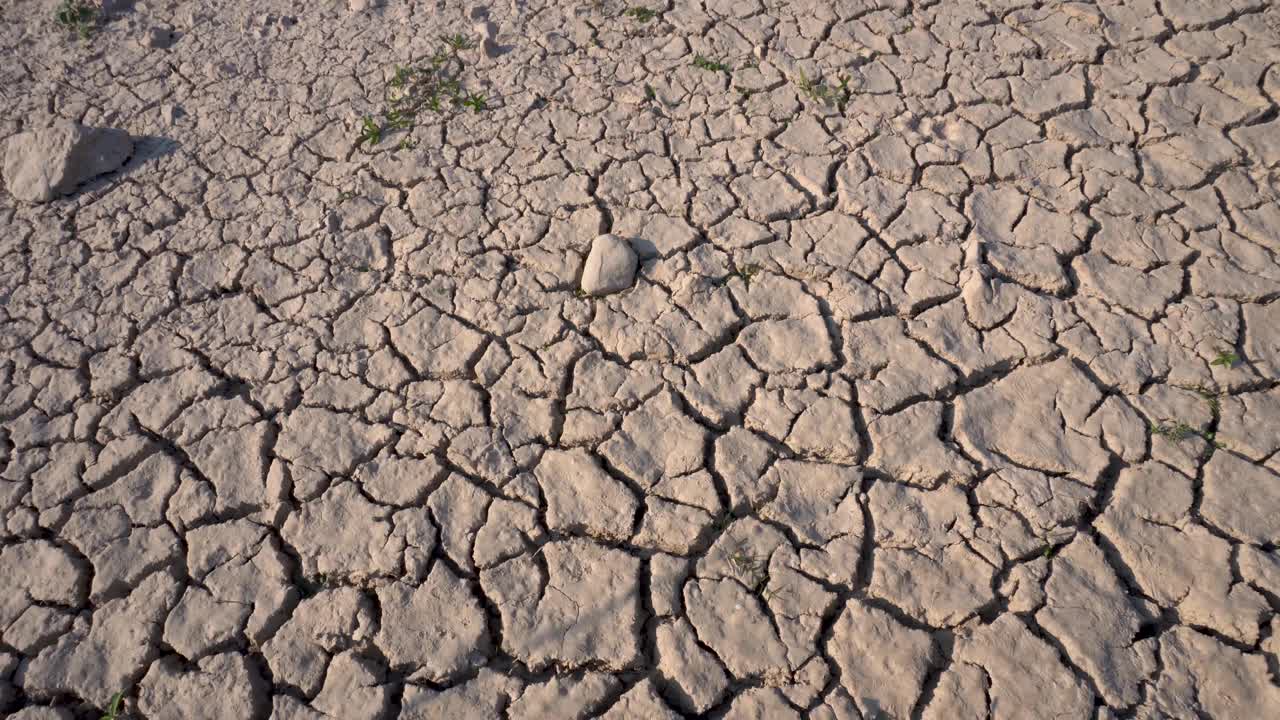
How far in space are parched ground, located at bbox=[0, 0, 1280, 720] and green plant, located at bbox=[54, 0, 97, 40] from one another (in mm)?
317

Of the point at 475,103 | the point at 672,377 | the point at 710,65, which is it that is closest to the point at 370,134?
the point at 475,103

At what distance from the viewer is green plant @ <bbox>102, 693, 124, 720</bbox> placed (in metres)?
1.76

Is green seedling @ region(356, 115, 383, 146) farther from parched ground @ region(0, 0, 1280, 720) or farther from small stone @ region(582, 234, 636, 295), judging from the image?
small stone @ region(582, 234, 636, 295)

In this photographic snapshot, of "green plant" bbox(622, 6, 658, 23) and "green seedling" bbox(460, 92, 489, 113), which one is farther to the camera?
"green plant" bbox(622, 6, 658, 23)

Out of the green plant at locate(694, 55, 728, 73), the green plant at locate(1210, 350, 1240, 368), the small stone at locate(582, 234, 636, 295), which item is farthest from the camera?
the green plant at locate(694, 55, 728, 73)

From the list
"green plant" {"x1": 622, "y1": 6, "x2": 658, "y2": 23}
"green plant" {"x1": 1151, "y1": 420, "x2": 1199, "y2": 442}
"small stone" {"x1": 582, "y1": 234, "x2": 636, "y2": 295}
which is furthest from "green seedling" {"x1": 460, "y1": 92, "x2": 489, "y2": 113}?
"green plant" {"x1": 1151, "y1": 420, "x2": 1199, "y2": 442}

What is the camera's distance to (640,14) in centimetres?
342

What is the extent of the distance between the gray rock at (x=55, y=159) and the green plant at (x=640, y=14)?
2233 millimetres

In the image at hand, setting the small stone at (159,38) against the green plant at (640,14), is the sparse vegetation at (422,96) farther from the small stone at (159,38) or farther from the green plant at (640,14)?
the small stone at (159,38)

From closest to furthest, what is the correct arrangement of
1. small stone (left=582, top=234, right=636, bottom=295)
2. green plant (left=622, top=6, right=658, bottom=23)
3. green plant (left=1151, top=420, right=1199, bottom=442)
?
1. green plant (left=1151, top=420, right=1199, bottom=442)
2. small stone (left=582, top=234, right=636, bottom=295)
3. green plant (left=622, top=6, right=658, bottom=23)

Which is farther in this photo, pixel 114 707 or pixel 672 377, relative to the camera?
pixel 672 377

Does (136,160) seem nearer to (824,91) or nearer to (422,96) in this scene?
(422,96)

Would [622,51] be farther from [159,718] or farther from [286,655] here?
[159,718]

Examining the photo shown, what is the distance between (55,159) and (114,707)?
87.7 inches
